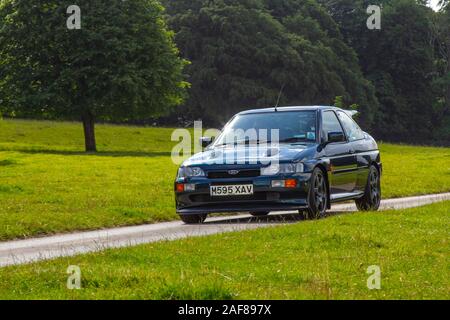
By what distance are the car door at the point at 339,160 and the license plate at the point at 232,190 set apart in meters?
1.63

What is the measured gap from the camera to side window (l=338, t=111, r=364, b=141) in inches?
671

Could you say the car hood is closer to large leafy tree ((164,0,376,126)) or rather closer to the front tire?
the front tire

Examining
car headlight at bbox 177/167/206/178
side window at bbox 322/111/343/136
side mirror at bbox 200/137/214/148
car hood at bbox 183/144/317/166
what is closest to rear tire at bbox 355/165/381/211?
side window at bbox 322/111/343/136

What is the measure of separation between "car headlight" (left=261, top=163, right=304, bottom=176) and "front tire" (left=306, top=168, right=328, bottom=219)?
35 cm

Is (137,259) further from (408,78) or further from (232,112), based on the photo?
(408,78)

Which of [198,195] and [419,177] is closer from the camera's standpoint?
[198,195]

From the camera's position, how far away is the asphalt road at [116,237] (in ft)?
36.6

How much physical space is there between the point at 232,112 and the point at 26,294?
2705 inches

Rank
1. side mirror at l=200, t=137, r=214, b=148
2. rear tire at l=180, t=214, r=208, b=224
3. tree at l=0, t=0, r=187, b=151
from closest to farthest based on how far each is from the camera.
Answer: rear tire at l=180, t=214, r=208, b=224 → side mirror at l=200, t=137, r=214, b=148 → tree at l=0, t=0, r=187, b=151

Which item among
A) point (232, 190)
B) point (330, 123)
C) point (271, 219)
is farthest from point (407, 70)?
point (232, 190)

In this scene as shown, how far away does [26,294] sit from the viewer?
7.37 m

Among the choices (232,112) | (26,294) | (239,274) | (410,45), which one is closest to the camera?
(26,294)
